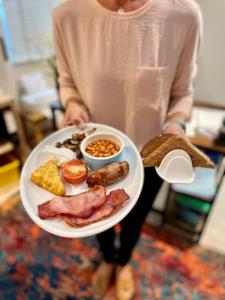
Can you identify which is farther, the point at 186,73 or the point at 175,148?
the point at 186,73

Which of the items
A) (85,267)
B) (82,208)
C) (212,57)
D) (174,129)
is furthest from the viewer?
(212,57)

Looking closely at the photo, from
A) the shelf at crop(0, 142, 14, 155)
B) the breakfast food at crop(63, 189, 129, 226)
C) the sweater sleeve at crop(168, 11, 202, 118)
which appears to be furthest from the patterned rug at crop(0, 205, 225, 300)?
the sweater sleeve at crop(168, 11, 202, 118)

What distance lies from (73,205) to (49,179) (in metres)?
0.09

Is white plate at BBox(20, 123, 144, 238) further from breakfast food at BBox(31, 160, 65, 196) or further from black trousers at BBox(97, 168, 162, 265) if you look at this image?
black trousers at BBox(97, 168, 162, 265)

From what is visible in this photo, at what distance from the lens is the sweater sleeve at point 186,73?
0.63m

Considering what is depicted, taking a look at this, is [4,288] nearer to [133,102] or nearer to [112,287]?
[112,287]

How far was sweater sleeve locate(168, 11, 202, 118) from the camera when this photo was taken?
629 mm

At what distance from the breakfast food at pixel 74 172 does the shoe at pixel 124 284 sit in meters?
0.64

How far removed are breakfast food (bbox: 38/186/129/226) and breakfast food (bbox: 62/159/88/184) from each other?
5 cm

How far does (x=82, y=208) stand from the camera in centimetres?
54

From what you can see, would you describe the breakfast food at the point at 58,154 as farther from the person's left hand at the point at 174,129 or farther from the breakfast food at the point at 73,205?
the person's left hand at the point at 174,129

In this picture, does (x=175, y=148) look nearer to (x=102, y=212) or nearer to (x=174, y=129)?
(x=174, y=129)

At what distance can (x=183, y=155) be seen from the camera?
56 cm

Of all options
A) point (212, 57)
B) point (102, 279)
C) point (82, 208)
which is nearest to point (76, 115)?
point (82, 208)
